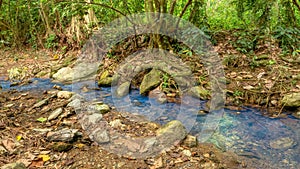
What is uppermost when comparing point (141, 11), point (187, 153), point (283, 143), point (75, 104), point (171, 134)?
point (141, 11)

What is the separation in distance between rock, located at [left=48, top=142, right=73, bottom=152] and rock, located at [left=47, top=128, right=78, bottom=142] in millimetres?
86

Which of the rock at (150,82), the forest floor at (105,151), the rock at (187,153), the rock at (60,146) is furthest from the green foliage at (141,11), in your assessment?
the rock at (187,153)

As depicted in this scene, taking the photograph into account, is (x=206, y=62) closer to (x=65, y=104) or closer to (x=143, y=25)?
(x=143, y=25)

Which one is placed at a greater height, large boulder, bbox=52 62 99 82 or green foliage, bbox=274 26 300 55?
green foliage, bbox=274 26 300 55

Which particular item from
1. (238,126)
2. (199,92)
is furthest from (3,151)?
(199,92)

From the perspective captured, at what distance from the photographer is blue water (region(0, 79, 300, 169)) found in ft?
7.92

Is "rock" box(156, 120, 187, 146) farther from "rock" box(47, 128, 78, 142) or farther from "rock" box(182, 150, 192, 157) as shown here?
"rock" box(47, 128, 78, 142)

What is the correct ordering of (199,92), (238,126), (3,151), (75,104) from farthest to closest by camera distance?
(199,92) → (75,104) → (238,126) → (3,151)

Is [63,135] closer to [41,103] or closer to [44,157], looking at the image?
[44,157]

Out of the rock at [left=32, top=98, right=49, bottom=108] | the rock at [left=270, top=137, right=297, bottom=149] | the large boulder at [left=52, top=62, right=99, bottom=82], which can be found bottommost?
the rock at [left=270, top=137, right=297, bottom=149]

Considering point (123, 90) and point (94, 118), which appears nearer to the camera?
point (94, 118)

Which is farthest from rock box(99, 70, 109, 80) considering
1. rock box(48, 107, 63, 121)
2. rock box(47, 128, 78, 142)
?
rock box(47, 128, 78, 142)

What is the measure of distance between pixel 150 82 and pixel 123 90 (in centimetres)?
46

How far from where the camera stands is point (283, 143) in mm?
2660
